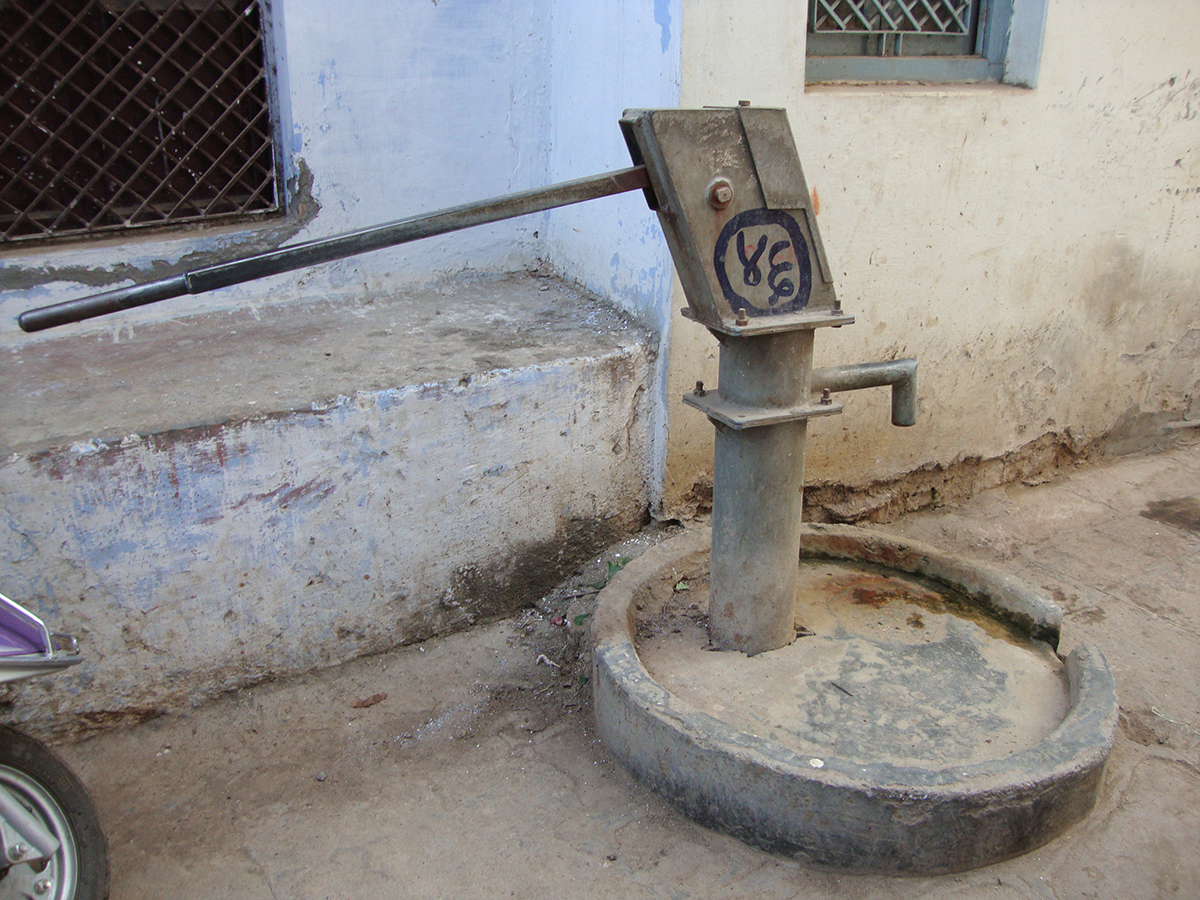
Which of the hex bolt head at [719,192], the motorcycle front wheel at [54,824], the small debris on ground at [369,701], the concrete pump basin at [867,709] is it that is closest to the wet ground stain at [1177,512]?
the concrete pump basin at [867,709]

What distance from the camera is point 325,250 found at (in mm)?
1666

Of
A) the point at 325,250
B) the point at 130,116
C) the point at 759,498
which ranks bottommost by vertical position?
the point at 759,498

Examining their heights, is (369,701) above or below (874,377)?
below

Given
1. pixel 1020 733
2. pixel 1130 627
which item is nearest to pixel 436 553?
pixel 1020 733

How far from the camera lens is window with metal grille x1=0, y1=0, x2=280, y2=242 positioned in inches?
112

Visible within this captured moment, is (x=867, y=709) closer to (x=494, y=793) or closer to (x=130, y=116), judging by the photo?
(x=494, y=793)

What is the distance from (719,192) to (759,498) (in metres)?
0.70

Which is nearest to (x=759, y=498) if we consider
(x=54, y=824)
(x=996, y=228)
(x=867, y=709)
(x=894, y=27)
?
(x=867, y=709)

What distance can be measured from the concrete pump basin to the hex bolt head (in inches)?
40.6

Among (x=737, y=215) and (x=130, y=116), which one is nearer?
(x=737, y=215)

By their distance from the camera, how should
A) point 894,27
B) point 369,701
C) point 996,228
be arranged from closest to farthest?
1. point 369,701
2. point 894,27
3. point 996,228

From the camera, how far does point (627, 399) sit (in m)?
2.96

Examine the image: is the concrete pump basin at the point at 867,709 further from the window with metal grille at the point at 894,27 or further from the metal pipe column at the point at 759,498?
the window with metal grille at the point at 894,27

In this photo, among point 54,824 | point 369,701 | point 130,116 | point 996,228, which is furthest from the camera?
point 996,228
